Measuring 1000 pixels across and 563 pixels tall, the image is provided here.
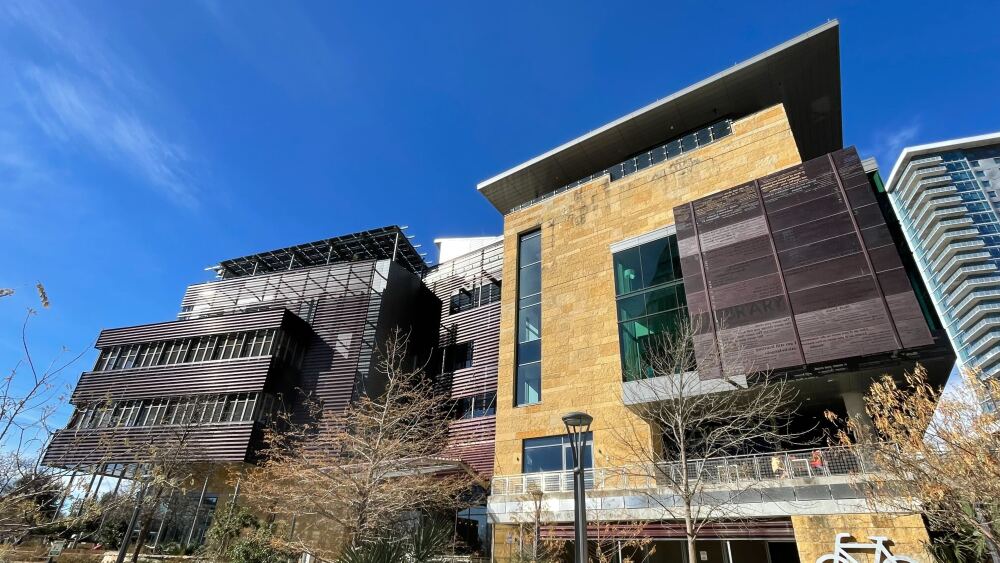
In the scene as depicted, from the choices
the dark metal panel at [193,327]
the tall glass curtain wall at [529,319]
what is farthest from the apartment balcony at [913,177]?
the dark metal panel at [193,327]

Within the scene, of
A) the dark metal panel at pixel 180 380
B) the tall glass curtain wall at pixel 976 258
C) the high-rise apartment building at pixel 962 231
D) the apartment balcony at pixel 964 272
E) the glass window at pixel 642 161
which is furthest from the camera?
the apartment balcony at pixel 964 272

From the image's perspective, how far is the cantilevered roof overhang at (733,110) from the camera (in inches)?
1015

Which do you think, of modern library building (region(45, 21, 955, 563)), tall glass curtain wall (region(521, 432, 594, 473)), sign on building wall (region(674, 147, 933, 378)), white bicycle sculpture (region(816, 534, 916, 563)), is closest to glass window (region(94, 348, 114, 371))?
modern library building (region(45, 21, 955, 563))

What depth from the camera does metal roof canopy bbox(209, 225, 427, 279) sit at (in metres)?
40.5

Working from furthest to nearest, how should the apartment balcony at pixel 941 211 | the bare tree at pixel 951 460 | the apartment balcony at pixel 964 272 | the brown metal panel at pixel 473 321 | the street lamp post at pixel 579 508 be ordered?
the apartment balcony at pixel 941 211 → the apartment balcony at pixel 964 272 → the brown metal panel at pixel 473 321 → the bare tree at pixel 951 460 → the street lamp post at pixel 579 508

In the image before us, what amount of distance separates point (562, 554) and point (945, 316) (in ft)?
417

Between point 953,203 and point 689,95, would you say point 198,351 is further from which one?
point 953,203

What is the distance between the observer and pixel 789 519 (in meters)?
16.2

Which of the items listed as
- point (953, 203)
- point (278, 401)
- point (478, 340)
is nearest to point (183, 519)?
point (278, 401)

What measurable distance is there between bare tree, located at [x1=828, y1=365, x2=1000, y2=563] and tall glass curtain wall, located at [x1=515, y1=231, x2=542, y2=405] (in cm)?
1449

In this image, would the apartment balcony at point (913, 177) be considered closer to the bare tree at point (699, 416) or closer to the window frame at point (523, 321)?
the window frame at point (523, 321)

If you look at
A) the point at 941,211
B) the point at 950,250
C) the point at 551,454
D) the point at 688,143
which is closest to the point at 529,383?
the point at 551,454

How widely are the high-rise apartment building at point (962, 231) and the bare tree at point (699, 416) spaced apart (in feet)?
351

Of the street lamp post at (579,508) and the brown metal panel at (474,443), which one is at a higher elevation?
the brown metal panel at (474,443)
